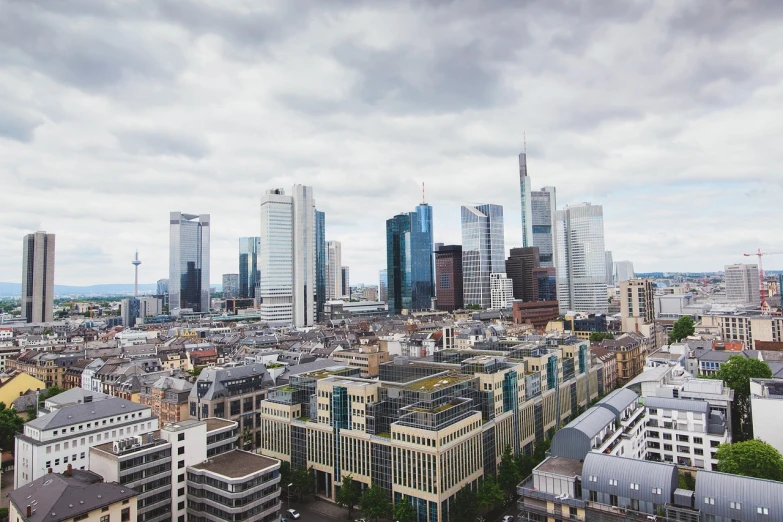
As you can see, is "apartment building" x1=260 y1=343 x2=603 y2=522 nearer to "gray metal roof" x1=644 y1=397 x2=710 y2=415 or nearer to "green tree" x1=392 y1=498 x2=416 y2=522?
"green tree" x1=392 y1=498 x2=416 y2=522

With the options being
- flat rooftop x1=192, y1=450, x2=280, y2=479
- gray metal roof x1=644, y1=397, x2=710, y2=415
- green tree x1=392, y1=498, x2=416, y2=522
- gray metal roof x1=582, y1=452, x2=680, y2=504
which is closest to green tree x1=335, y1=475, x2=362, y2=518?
green tree x1=392, y1=498, x2=416, y2=522

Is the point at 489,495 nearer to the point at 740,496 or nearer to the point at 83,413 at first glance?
the point at 740,496

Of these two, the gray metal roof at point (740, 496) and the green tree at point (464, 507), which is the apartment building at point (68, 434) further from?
the gray metal roof at point (740, 496)

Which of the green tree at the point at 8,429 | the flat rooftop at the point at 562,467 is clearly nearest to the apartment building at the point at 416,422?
the flat rooftop at the point at 562,467

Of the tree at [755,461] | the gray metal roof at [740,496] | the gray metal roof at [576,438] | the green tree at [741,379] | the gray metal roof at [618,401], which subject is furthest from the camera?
the green tree at [741,379]

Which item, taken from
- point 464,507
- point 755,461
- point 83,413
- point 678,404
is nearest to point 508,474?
point 464,507

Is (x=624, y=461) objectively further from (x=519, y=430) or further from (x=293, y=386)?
(x=293, y=386)

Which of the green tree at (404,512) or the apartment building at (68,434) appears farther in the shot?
the apartment building at (68,434)
